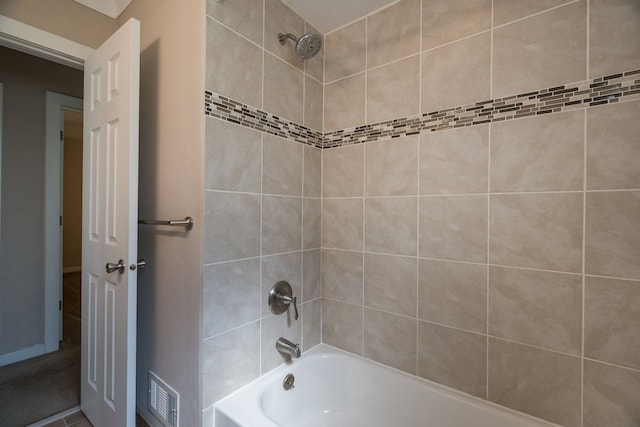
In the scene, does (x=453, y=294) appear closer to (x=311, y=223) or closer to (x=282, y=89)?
(x=311, y=223)

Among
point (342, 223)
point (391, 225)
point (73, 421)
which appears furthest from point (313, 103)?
point (73, 421)

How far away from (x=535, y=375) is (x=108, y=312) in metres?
1.95

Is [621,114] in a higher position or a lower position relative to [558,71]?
lower

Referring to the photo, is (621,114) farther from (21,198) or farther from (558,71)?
(21,198)

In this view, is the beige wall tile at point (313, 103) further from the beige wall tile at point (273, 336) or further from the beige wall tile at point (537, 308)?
the beige wall tile at point (537, 308)

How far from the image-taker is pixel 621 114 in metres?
0.99

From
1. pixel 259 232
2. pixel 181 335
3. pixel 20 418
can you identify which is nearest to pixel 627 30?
pixel 259 232

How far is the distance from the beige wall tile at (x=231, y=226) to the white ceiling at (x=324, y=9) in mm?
1075

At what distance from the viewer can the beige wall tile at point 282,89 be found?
55.3 inches

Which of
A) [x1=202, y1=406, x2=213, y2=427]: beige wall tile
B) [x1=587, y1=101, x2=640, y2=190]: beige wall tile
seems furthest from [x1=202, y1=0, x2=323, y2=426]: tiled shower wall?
[x1=587, y1=101, x2=640, y2=190]: beige wall tile

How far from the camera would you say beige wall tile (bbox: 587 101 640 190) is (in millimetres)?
970

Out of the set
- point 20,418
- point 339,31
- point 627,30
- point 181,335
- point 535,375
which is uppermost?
point 339,31

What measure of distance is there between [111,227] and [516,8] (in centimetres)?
206

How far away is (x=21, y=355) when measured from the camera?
2.20 metres
